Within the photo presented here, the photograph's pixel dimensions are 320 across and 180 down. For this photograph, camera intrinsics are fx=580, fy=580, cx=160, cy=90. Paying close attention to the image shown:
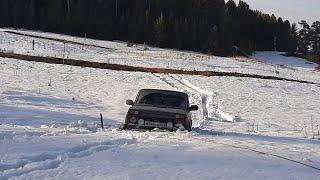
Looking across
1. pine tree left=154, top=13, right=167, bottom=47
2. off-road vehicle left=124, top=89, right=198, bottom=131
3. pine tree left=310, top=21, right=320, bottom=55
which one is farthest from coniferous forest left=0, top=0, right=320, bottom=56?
off-road vehicle left=124, top=89, right=198, bottom=131

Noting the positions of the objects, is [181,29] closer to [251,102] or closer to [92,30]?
[92,30]

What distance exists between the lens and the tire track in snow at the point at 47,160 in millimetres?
8500

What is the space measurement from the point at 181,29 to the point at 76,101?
76999mm

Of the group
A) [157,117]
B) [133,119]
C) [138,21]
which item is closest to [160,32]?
[138,21]

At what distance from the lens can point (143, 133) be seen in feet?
44.6

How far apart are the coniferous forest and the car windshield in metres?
79.8

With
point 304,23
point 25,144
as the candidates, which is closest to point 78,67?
point 25,144

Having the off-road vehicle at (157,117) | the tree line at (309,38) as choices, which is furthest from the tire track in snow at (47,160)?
the tree line at (309,38)

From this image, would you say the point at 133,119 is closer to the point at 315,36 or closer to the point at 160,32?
the point at 160,32

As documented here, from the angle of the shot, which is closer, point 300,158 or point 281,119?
point 300,158

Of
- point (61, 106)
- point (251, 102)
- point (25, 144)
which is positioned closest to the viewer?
point (25, 144)

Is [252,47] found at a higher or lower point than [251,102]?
higher

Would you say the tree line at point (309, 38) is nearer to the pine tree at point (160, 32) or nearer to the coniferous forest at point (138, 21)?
the coniferous forest at point (138, 21)

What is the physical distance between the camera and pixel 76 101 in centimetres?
2567
